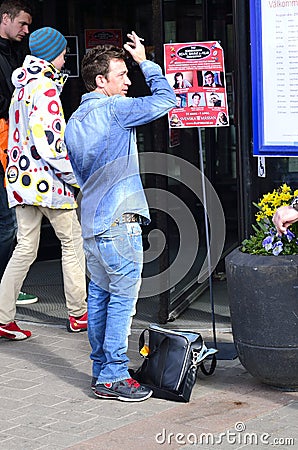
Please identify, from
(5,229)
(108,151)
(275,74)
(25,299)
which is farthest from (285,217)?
(25,299)

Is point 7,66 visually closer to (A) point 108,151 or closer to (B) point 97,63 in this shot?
(B) point 97,63

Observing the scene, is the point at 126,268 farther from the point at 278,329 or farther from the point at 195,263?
the point at 195,263

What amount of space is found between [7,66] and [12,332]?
194 centimetres

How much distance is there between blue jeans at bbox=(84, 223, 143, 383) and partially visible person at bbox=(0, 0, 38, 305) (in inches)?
76.1

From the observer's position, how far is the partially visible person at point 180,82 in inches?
240

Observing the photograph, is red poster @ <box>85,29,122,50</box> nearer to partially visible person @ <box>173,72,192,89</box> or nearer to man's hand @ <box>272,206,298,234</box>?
partially visible person @ <box>173,72,192,89</box>

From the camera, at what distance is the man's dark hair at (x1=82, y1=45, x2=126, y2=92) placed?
201 inches

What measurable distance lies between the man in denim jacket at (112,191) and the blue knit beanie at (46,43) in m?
1.23

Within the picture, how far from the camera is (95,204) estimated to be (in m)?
5.12

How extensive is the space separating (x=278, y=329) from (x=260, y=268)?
1.10ft

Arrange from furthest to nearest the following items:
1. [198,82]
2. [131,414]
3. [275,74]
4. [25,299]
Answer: [25,299] → [198,82] → [275,74] → [131,414]

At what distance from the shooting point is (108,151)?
5.06 meters

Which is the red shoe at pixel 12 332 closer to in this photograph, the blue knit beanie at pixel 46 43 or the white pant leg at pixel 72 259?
the white pant leg at pixel 72 259

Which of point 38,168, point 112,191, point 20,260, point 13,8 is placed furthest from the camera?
point 13,8
